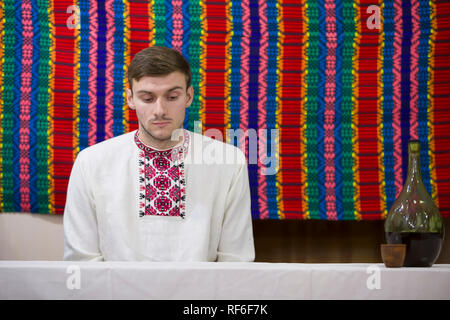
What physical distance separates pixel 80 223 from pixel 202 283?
3.76 ft

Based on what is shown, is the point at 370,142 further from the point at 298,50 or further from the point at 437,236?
the point at 437,236

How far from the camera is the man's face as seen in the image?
2.11 m

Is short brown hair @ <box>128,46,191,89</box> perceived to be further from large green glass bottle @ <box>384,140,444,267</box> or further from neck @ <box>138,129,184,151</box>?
large green glass bottle @ <box>384,140,444,267</box>

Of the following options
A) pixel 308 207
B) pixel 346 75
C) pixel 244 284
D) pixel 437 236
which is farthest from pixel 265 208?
pixel 244 284

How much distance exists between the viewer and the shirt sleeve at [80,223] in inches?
83.7

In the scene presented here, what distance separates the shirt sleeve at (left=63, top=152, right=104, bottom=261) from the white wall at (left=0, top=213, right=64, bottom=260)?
15.5 inches

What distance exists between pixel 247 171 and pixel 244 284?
1.19 meters

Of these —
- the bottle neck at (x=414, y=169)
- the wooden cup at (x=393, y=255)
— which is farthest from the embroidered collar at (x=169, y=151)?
the wooden cup at (x=393, y=255)

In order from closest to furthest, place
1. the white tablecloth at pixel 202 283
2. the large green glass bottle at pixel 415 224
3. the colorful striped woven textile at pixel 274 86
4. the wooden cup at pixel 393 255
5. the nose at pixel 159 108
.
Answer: the white tablecloth at pixel 202 283 → the wooden cup at pixel 393 255 → the large green glass bottle at pixel 415 224 → the nose at pixel 159 108 → the colorful striped woven textile at pixel 274 86

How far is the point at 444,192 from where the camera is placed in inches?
99.0

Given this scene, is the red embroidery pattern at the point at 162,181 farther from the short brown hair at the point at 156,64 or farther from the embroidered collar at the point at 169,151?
the short brown hair at the point at 156,64

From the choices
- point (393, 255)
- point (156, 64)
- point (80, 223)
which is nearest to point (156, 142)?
point (156, 64)

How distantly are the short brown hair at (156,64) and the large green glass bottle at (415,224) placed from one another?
1008 millimetres

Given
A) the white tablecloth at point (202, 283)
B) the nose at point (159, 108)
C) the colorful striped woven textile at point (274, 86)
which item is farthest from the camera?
the colorful striped woven textile at point (274, 86)
